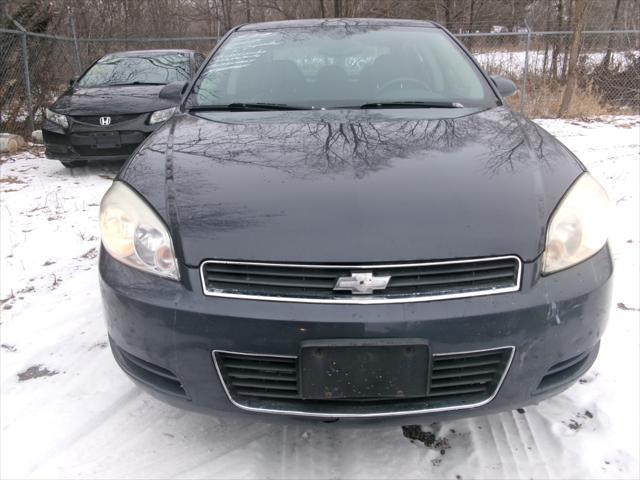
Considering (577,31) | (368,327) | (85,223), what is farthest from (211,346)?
(577,31)

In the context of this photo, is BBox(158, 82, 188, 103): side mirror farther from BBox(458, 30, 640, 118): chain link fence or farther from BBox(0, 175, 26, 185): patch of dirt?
BBox(458, 30, 640, 118): chain link fence

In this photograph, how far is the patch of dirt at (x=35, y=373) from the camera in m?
2.38

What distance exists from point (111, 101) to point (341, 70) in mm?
4227

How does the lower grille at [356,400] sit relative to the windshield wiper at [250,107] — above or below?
below

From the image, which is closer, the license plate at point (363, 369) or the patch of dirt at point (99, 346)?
the license plate at point (363, 369)

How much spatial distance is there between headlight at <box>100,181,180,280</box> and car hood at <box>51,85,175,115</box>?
14.6ft

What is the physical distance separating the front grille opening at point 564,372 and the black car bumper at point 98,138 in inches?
206

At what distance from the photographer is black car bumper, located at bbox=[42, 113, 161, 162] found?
596cm

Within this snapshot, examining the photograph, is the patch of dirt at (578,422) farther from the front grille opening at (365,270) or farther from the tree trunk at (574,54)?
the tree trunk at (574,54)

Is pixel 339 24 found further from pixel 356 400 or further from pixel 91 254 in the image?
pixel 356 400

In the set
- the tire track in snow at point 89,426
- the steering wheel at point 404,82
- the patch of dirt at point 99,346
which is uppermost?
the steering wheel at point 404,82

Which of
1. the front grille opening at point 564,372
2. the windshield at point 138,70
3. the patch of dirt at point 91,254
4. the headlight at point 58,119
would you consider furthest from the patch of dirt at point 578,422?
the windshield at point 138,70

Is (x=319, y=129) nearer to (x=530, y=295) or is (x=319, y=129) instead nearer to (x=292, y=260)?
(x=292, y=260)

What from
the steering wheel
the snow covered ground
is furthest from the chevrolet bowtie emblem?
the steering wheel
